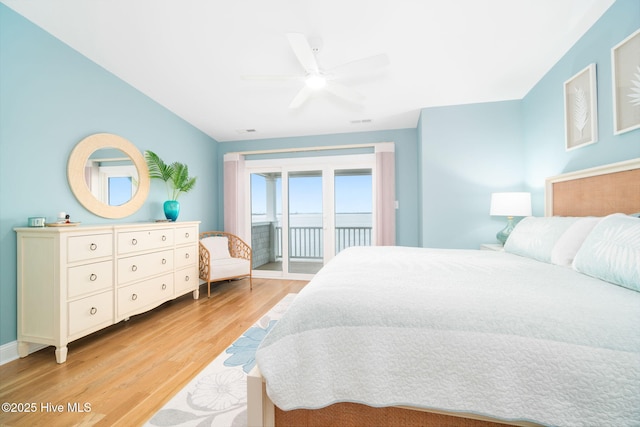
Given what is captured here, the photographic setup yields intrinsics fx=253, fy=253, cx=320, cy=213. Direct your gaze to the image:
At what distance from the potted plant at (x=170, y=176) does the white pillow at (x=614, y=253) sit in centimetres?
396

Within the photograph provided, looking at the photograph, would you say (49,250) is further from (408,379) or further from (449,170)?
(449,170)

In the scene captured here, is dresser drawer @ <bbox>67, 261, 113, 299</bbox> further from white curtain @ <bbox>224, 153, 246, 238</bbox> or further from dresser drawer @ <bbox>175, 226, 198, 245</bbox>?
white curtain @ <bbox>224, 153, 246, 238</bbox>

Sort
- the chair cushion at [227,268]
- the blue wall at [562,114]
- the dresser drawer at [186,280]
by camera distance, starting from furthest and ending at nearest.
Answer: the chair cushion at [227,268], the dresser drawer at [186,280], the blue wall at [562,114]

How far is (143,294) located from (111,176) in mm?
1382

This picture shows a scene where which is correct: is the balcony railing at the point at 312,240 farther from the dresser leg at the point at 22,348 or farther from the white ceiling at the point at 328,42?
the dresser leg at the point at 22,348

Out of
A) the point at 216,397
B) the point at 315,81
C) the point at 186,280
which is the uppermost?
the point at 315,81

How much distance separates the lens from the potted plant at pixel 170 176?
3299mm

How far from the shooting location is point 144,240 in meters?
2.73

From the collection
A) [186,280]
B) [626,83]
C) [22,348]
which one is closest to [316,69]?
A: [626,83]

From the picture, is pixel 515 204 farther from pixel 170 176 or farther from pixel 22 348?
pixel 22 348

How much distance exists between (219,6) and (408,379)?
9.25 feet

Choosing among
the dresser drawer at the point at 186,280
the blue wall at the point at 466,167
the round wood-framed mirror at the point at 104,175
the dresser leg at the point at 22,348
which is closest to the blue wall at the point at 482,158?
the blue wall at the point at 466,167

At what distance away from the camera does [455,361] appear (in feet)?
2.91

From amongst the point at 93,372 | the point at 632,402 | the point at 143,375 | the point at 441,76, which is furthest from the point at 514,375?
the point at 441,76
